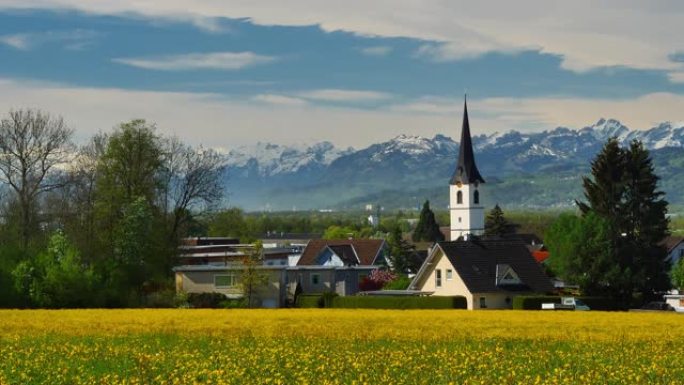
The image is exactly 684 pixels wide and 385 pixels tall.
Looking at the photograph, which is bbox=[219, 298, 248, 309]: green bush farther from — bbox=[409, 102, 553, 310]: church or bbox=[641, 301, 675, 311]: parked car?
bbox=[641, 301, 675, 311]: parked car

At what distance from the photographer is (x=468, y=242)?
8706 cm

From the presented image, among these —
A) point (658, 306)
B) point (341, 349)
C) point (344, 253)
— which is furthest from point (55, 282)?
point (344, 253)

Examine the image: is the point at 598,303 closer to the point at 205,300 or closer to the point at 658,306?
the point at 658,306

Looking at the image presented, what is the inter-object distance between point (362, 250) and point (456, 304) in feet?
224

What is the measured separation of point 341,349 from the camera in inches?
1328

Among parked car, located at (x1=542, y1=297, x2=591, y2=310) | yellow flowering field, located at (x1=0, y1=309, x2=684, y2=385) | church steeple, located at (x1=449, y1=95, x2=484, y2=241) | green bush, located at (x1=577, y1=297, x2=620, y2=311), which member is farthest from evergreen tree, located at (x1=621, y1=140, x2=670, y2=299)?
church steeple, located at (x1=449, y1=95, x2=484, y2=241)

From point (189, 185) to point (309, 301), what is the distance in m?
16.6

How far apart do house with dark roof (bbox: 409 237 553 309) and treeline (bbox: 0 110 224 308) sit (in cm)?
1819

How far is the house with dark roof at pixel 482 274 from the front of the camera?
81250mm

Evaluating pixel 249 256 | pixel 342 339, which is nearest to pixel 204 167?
pixel 249 256

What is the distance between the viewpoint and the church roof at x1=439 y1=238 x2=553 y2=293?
3231 inches

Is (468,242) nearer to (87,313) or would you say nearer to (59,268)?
(59,268)

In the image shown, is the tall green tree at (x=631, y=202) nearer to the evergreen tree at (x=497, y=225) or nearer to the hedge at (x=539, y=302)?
the hedge at (x=539, y=302)

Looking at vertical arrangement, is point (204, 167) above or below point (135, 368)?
above
